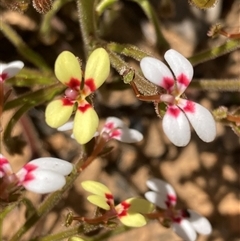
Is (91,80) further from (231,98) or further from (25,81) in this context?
(231,98)

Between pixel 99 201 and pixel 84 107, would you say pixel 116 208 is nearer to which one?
pixel 99 201

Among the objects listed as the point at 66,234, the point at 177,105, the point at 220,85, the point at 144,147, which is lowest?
the point at 144,147

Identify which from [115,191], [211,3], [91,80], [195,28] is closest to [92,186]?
[91,80]

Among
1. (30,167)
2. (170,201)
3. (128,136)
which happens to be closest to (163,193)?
(170,201)

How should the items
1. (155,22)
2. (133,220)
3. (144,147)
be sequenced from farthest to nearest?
1. (144,147)
2. (155,22)
3. (133,220)

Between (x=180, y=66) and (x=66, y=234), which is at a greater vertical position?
(x=180, y=66)

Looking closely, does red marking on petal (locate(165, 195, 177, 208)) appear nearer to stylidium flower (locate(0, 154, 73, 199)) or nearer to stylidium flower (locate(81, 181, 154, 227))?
stylidium flower (locate(81, 181, 154, 227))

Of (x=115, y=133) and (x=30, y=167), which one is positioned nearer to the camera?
(x=30, y=167)
